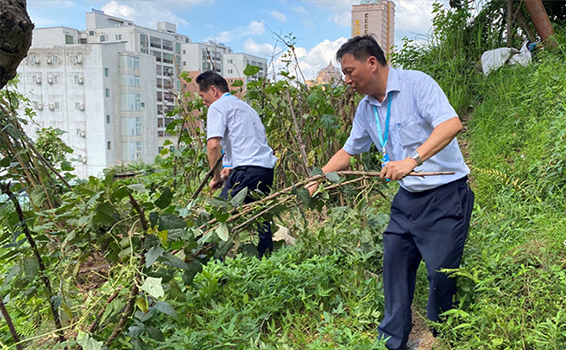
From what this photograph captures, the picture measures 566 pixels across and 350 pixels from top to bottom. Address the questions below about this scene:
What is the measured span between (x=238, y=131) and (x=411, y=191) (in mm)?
1940

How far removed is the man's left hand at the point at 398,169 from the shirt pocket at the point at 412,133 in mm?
310

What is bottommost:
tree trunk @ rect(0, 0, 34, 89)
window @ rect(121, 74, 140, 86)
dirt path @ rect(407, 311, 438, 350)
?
dirt path @ rect(407, 311, 438, 350)

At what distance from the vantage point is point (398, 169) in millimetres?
2154

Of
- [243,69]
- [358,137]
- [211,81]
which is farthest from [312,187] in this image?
[243,69]

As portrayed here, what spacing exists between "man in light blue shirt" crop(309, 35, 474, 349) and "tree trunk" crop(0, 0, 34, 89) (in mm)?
1592

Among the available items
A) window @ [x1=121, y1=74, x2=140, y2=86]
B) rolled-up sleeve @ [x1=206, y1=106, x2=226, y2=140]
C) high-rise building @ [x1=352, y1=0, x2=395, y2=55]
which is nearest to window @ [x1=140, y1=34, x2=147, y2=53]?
window @ [x1=121, y1=74, x2=140, y2=86]

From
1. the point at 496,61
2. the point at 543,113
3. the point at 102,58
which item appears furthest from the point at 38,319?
the point at 102,58

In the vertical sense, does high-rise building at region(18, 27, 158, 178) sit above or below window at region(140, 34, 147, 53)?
below

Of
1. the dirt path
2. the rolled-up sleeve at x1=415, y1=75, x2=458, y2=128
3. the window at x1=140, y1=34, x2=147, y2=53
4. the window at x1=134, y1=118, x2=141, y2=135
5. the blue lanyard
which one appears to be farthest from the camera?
the window at x1=140, y1=34, x2=147, y2=53

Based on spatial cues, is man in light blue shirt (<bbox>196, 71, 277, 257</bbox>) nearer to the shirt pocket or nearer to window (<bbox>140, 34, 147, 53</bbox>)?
the shirt pocket

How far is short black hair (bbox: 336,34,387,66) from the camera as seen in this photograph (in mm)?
2467

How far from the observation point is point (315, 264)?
329cm

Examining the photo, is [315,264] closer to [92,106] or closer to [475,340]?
[475,340]

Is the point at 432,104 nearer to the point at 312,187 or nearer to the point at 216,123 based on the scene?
the point at 312,187
